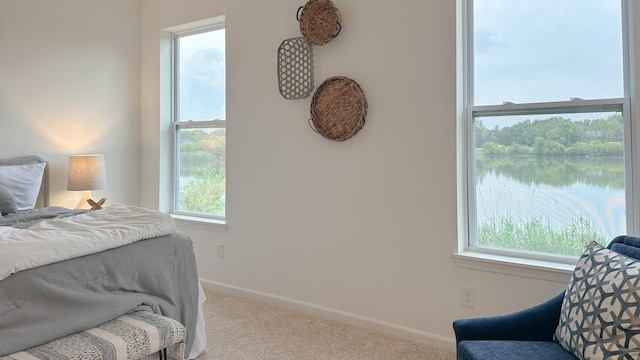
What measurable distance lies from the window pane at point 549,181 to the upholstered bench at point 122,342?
5.79 ft

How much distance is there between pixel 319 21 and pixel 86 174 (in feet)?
7.13

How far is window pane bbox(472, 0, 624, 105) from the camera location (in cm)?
220

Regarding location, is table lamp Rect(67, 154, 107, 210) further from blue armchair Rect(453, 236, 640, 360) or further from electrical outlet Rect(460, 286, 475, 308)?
blue armchair Rect(453, 236, 640, 360)

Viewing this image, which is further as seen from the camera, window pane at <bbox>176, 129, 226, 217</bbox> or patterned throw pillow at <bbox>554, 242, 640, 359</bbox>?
window pane at <bbox>176, 129, 226, 217</bbox>

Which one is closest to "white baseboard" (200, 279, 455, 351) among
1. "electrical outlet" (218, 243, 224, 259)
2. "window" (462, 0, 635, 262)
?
"electrical outlet" (218, 243, 224, 259)

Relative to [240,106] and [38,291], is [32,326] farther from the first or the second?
[240,106]

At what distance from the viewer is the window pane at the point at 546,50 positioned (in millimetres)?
2201

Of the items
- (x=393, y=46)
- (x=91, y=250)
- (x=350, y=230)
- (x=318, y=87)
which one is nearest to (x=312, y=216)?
(x=350, y=230)

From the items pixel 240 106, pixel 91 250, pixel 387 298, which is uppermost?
pixel 240 106

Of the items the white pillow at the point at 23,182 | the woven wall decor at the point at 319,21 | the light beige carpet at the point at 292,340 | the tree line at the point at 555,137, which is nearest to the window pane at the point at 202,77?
the woven wall decor at the point at 319,21

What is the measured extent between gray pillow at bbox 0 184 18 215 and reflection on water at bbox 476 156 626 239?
9.64 ft

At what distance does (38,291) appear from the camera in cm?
163

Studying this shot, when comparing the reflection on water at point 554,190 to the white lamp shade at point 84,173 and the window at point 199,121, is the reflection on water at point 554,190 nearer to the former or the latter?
the window at point 199,121

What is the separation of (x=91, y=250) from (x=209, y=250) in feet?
6.09
